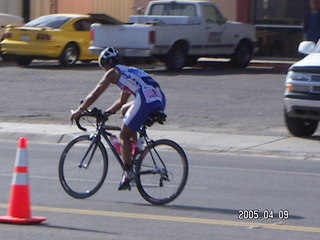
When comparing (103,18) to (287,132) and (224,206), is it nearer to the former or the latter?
(287,132)

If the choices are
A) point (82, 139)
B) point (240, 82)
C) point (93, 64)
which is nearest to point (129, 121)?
point (82, 139)

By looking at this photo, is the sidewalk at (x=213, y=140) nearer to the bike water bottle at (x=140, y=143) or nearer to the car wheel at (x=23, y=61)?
the bike water bottle at (x=140, y=143)

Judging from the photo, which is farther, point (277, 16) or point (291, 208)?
point (277, 16)

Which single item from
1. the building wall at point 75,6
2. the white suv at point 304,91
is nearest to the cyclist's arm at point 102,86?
the white suv at point 304,91

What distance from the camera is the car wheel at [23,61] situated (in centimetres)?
2659

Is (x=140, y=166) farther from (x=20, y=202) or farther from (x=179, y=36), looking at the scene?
(x=179, y=36)

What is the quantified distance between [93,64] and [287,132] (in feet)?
40.2

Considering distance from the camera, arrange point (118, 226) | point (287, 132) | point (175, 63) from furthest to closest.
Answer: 1. point (175, 63)
2. point (287, 132)
3. point (118, 226)

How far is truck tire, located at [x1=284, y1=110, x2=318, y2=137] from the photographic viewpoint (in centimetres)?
1562

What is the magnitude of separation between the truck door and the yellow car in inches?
104

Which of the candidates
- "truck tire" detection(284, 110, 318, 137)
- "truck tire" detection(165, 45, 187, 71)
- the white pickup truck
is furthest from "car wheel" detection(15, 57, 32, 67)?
"truck tire" detection(284, 110, 318, 137)

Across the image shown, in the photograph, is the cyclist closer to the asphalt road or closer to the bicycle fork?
the bicycle fork

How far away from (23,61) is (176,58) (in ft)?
15.8

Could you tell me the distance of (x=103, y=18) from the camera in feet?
84.3
